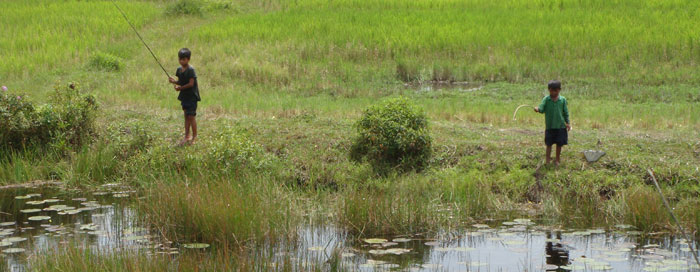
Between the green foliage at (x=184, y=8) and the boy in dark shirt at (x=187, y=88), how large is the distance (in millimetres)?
14714

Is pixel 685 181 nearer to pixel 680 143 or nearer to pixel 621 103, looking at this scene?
pixel 680 143

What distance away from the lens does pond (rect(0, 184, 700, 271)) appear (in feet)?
19.6

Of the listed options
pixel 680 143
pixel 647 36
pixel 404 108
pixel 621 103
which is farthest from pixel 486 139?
pixel 647 36

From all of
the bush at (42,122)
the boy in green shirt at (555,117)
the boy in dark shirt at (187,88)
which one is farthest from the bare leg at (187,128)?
the boy in green shirt at (555,117)

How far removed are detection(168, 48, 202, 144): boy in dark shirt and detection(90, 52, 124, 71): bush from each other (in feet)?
23.8

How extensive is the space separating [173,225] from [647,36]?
13137 mm

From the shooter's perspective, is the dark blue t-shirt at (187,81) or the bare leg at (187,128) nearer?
the dark blue t-shirt at (187,81)

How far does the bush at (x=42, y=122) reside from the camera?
396 inches

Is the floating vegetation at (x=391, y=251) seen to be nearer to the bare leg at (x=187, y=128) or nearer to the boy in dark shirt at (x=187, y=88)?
the boy in dark shirt at (x=187, y=88)

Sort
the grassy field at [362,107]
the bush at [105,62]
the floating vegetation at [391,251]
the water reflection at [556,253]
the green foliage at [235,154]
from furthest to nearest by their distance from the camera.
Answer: the bush at [105,62] → the green foliage at [235,154] → the grassy field at [362,107] → the floating vegetation at [391,251] → the water reflection at [556,253]

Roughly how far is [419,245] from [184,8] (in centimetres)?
1896

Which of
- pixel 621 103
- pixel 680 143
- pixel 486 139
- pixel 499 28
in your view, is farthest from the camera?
pixel 499 28

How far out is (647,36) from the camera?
1662 centimetres

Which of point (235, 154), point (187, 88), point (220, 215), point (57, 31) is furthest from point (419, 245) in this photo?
point (57, 31)
